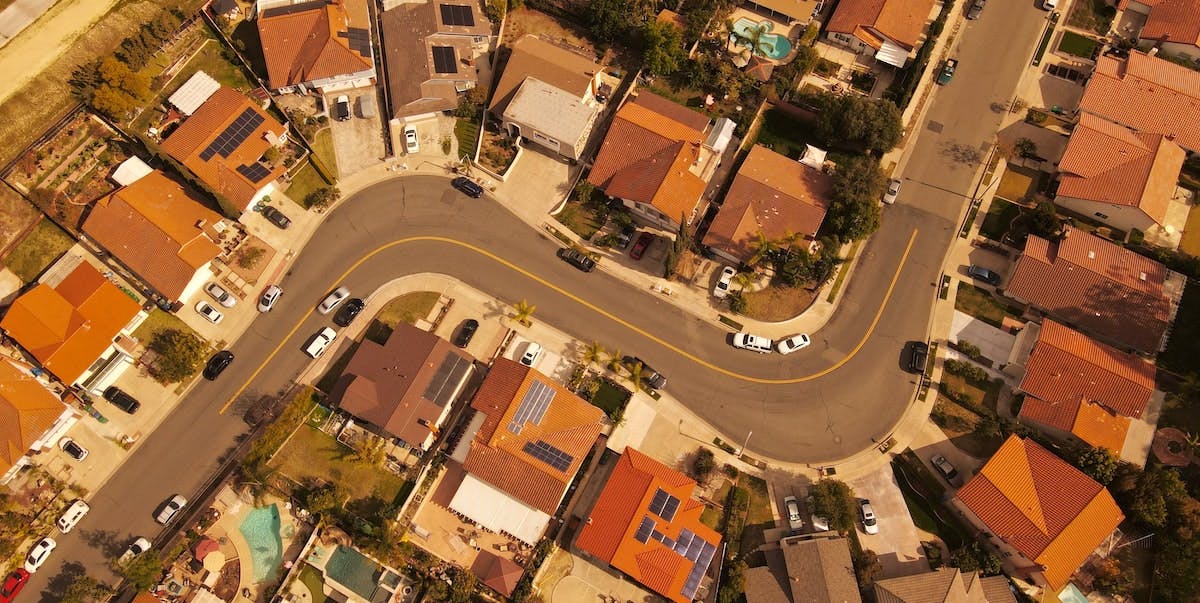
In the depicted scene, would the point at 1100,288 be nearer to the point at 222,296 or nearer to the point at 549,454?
the point at 549,454

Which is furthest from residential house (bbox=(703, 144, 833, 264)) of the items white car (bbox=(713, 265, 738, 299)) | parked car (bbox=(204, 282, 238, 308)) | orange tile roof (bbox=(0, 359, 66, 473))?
orange tile roof (bbox=(0, 359, 66, 473))

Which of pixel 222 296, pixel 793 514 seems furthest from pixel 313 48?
pixel 793 514

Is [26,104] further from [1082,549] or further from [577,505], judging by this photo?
[1082,549]

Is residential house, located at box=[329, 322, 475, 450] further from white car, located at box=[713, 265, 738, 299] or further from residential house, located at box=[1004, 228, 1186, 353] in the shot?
residential house, located at box=[1004, 228, 1186, 353]

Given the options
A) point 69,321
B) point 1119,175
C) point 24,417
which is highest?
point 1119,175

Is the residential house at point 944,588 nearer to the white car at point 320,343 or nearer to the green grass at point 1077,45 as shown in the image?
the white car at point 320,343

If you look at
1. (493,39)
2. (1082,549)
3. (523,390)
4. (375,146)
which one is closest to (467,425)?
(523,390)
